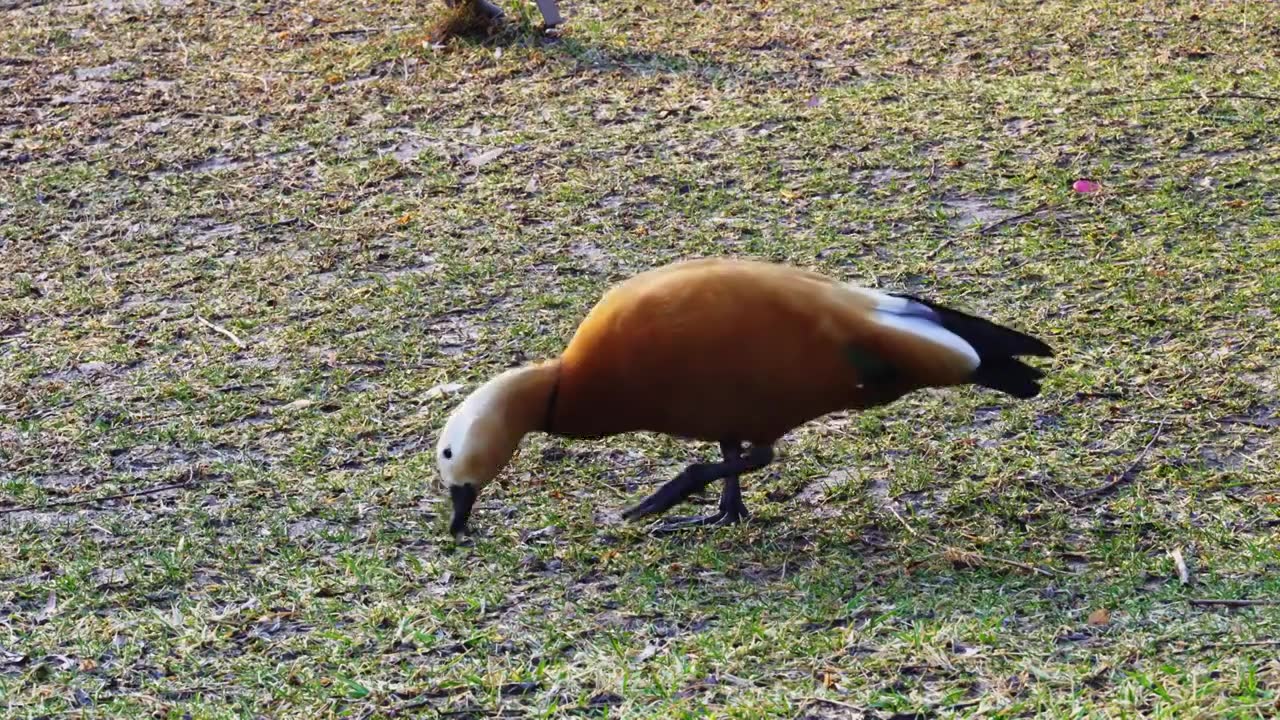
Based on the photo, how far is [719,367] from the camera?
12.3ft

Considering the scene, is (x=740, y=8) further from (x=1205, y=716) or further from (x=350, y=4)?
(x=1205, y=716)

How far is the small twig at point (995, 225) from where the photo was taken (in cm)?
573

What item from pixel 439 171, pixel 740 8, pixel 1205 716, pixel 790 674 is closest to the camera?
pixel 1205 716

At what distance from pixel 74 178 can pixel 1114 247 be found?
4.51m

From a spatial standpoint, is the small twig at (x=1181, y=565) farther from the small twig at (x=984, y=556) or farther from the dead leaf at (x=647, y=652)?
the dead leaf at (x=647, y=652)

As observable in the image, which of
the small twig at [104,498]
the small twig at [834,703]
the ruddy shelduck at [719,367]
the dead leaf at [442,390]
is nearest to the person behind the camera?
the small twig at [834,703]

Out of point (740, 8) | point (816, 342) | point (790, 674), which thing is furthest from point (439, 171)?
point (790, 674)

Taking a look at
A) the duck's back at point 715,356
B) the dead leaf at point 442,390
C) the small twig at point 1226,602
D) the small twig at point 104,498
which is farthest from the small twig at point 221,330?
the small twig at point 1226,602

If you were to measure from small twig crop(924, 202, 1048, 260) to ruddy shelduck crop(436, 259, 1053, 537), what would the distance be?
177cm

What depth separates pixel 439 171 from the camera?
6809 millimetres

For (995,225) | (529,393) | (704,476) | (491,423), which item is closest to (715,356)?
(704,476)

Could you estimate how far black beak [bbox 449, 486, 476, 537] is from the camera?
3.88 m

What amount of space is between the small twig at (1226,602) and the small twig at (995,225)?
237cm

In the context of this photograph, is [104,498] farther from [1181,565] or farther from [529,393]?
[1181,565]
